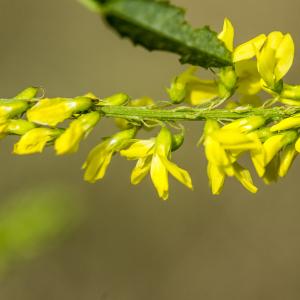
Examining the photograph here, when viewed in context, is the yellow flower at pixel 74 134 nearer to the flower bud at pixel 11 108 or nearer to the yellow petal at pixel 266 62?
the flower bud at pixel 11 108

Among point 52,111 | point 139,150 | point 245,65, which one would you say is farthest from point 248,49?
point 52,111

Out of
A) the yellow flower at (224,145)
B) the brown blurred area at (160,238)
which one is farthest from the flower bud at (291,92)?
the brown blurred area at (160,238)

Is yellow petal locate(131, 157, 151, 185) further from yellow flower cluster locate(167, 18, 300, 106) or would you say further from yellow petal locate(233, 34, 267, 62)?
yellow petal locate(233, 34, 267, 62)

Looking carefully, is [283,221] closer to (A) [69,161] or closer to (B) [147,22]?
(A) [69,161]

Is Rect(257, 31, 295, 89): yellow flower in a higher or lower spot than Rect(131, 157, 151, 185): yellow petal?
higher

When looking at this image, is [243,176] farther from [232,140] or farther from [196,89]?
[196,89]

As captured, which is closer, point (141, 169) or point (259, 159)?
point (259, 159)

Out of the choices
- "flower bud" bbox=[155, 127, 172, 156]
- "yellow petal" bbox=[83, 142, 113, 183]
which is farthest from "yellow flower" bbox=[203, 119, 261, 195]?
"yellow petal" bbox=[83, 142, 113, 183]
